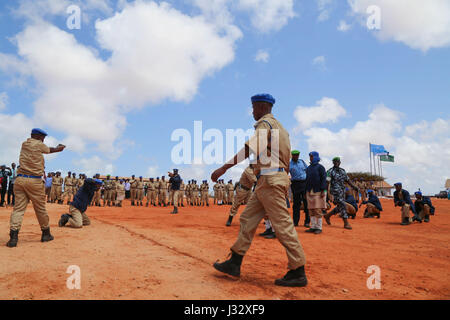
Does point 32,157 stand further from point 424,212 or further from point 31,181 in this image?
point 424,212

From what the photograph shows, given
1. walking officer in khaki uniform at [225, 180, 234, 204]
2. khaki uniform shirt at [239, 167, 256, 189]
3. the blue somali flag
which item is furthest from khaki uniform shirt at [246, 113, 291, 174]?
the blue somali flag

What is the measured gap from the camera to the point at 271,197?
3.14m

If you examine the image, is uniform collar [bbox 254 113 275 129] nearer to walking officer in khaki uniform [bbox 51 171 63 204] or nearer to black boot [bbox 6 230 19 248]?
black boot [bbox 6 230 19 248]

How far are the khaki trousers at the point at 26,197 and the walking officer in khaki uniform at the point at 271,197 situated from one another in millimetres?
3522

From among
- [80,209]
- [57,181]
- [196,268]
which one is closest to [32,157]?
[80,209]

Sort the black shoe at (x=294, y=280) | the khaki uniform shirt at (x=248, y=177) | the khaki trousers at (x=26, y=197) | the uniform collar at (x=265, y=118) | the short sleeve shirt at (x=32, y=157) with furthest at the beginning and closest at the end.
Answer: the khaki uniform shirt at (x=248, y=177) < the short sleeve shirt at (x=32, y=157) < the khaki trousers at (x=26, y=197) < the uniform collar at (x=265, y=118) < the black shoe at (x=294, y=280)

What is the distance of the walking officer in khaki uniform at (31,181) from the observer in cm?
486

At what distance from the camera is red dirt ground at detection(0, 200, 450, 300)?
8.97ft

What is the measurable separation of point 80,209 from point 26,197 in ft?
8.13

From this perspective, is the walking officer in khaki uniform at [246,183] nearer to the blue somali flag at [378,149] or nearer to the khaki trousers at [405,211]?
the khaki trousers at [405,211]

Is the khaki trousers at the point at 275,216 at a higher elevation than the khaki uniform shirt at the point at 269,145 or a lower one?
lower

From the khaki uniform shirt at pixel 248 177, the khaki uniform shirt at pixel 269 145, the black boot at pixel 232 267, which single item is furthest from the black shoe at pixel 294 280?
the khaki uniform shirt at pixel 248 177

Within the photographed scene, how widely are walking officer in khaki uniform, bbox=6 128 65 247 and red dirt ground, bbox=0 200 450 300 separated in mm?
470
